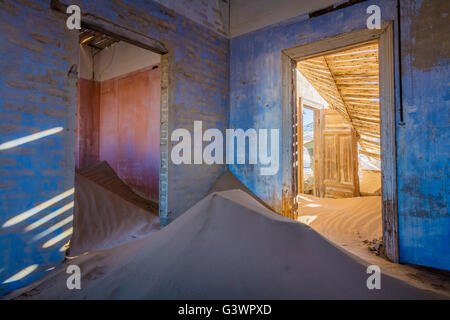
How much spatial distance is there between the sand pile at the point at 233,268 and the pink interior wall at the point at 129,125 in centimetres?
361

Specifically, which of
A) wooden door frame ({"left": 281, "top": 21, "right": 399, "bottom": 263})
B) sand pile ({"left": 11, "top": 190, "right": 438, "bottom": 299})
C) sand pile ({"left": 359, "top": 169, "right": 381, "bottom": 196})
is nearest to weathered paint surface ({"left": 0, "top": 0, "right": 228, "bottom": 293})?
sand pile ({"left": 11, "top": 190, "right": 438, "bottom": 299})

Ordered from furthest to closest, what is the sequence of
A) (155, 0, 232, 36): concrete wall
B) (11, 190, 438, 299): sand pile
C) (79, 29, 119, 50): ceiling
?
1. (79, 29, 119, 50): ceiling
2. (155, 0, 232, 36): concrete wall
3. (11, 190, 438, 299): sand pile

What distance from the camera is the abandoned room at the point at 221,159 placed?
1.85 metres

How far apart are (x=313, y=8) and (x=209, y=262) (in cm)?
408

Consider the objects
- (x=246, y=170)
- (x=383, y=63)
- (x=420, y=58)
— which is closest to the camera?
(x=420, y=58)

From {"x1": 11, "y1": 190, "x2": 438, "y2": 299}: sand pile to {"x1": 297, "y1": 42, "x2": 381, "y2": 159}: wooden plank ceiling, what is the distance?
3.91 metres

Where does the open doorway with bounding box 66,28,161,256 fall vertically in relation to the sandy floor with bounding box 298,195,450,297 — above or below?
above

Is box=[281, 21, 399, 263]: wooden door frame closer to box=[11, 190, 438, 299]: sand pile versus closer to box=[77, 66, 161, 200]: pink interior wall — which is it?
box=[11, 190, 438, 299]: sand pile

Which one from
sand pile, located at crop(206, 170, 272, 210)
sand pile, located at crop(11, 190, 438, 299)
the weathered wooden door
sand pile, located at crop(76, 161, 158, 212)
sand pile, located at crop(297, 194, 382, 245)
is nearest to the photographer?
sand pile, located at crop(11, 190, 438, 299)

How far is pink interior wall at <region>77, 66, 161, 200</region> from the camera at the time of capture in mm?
5773

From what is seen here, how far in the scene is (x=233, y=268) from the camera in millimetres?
1729

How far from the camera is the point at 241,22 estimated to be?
190 inches
